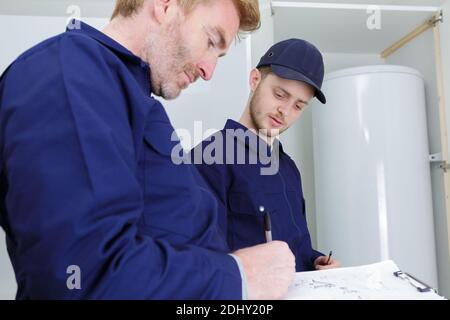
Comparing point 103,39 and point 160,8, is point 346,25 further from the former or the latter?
point 103,39

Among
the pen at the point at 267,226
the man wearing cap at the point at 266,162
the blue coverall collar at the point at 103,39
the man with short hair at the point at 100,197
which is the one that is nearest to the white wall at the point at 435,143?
the man wearing cap at the point at 266,162

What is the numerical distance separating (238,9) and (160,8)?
0.17 metres

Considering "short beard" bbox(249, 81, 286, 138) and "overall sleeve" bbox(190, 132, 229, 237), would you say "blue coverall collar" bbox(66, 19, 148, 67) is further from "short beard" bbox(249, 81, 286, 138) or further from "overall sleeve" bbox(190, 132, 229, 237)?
"short beard" bbox(249, 81, 286, 138)

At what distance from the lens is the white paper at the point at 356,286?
478mm

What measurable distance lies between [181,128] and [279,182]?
55cm

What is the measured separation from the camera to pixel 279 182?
3.27ft

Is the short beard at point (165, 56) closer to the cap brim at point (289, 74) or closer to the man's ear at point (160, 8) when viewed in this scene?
the man's ear at point (160, 8)

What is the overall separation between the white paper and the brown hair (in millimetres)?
493

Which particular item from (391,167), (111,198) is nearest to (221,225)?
(111,198)

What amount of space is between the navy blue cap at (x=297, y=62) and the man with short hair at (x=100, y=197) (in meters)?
0.61

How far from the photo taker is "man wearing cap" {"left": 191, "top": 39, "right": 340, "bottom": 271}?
0.90 m

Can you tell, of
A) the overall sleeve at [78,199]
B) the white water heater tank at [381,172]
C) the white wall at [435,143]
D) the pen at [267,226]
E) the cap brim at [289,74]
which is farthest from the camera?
the white wall at [435,143]

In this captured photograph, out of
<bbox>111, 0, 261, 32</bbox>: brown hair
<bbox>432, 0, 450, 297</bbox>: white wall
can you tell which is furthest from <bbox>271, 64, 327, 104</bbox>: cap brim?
<bbox>432, 0, 450, 297</bbox>: white wall
